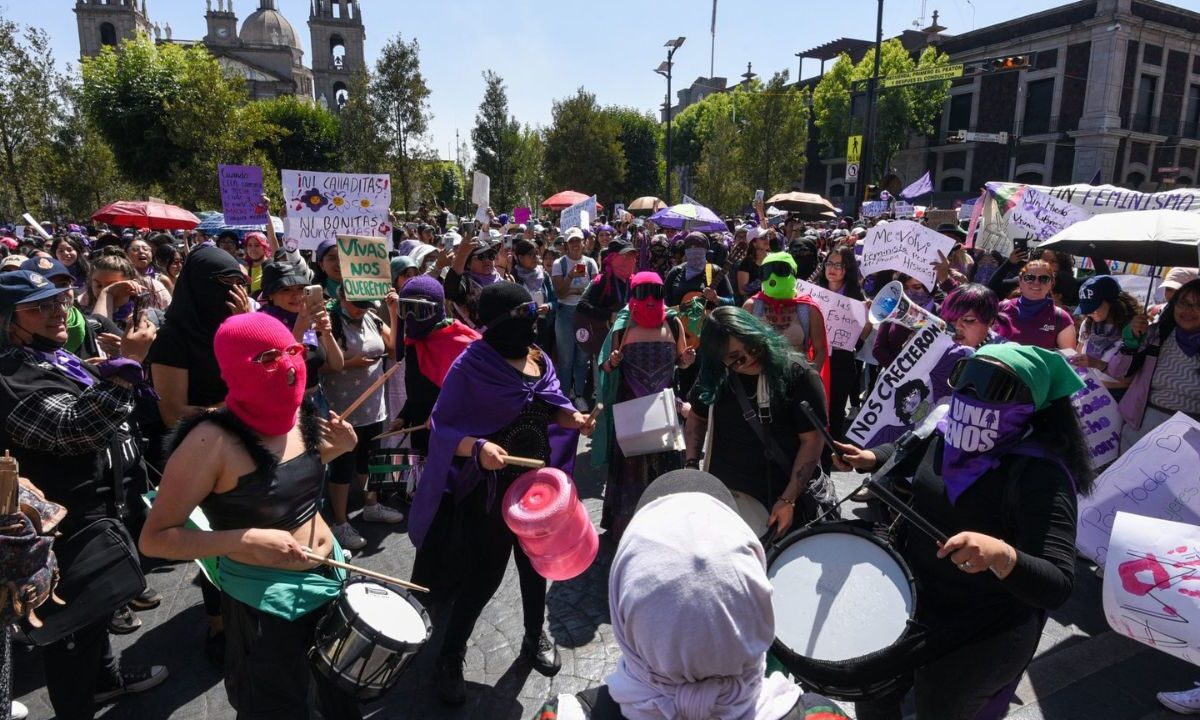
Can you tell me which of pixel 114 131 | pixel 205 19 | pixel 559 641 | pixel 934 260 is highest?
pixel 205 19

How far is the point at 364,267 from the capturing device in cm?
485

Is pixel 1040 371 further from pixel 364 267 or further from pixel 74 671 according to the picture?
pixel 364 267

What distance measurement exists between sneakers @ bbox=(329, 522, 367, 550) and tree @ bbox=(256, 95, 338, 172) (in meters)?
39.4

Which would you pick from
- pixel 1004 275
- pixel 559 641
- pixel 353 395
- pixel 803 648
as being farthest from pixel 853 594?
pixel 1004 275

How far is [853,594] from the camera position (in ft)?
7.38

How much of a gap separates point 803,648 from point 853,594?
254 mm

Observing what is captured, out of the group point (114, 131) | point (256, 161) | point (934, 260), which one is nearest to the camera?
point (934, 260)

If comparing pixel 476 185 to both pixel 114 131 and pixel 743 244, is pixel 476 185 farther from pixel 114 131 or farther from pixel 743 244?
pixel 114 131


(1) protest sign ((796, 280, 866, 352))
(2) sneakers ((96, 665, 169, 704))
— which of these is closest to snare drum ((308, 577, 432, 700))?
(2) sneakers ((96, 665, 169, 704))

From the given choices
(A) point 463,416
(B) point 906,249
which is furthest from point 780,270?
(A) point 463,416

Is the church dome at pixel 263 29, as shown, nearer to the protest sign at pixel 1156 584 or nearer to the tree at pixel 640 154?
the tree at pixel 640 154

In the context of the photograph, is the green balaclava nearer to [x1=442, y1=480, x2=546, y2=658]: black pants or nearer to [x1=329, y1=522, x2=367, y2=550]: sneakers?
[x1=442, y1=480, x2=546, y2=658]: black pants

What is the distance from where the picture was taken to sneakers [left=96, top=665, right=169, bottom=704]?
3291 mm

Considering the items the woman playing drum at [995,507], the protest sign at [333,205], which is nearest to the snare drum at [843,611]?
the woman playing drum at [995,507]
